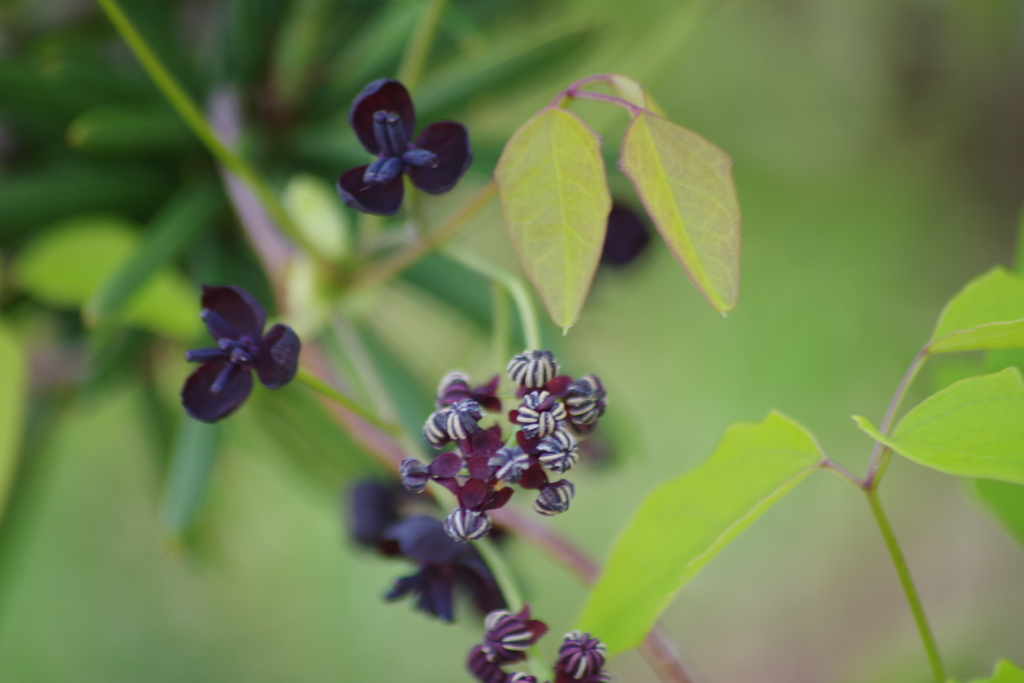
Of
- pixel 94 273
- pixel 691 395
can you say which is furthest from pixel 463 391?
pixel 691 395

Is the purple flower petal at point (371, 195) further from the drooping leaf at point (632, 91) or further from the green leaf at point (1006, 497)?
the green leaf at point (1006, 497)

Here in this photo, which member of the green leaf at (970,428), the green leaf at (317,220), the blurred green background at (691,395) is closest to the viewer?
the green leaf at (970,428)

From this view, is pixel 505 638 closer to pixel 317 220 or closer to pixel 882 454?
pixel 882 454

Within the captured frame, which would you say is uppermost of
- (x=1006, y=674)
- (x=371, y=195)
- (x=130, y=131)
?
(x=130, y=131)

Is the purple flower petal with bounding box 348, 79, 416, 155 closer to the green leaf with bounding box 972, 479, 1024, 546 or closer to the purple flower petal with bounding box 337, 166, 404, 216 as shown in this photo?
the purple flower petal with bounding box 337, 166, 404, 216

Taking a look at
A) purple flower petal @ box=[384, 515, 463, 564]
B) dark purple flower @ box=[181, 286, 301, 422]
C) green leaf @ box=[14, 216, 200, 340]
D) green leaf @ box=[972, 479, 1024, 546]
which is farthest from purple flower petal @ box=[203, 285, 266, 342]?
green leaf @ box=[972, 479, 1024, 546]

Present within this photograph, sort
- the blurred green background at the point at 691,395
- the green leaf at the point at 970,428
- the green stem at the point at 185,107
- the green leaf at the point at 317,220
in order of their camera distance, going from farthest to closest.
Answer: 1. the blurred green background at the point at 691,395
2. the green leaf at the point at 317,220
3. the green stem at the point at 185,107
4. the green leaf at the point at 970,428

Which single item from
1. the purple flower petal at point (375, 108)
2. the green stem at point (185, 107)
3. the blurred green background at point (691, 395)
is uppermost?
the green stem at point (185, 107)

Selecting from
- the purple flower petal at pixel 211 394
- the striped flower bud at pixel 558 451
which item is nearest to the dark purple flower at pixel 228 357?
the purple flower petal at pixel 211 394
